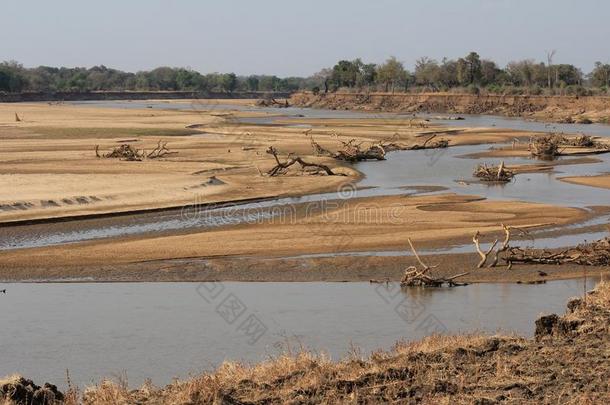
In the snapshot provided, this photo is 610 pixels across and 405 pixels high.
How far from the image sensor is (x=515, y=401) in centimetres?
984

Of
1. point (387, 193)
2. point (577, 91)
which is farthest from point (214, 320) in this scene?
point (577, 91)

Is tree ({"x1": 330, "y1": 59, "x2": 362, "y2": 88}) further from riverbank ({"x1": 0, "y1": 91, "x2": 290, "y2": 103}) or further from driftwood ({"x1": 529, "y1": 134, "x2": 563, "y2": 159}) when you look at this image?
driftwood ({"x1": 529, "y1": 134, "x2": 563, "y2": 159})

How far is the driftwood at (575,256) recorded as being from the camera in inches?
820

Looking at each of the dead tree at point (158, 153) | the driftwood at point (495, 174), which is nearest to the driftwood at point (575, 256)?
the driftwood at point (495, 174)

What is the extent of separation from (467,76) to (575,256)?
13219 cm

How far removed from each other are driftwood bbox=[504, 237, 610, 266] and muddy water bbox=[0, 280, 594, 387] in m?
1.51

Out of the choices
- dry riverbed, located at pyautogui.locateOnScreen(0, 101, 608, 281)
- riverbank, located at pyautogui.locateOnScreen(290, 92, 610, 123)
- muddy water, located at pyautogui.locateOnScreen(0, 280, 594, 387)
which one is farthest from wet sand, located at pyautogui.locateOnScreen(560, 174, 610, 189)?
riverbank, located at pyautogui.locateOnScreen(290, 92, 610, 123)

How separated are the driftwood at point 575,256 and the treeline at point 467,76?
101855 millimetres

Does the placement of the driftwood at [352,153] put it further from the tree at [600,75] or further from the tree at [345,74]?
the tree at [345,74]

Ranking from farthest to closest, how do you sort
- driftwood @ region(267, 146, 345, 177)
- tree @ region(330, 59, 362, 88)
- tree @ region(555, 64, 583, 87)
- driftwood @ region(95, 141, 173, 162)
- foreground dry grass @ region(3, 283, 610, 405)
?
tree @ region(330, 59, 362, 88)
tree @ region(555, 64, 583, 87)
driftwood @ region(95, 141, 173, 162)
driftwood @ region(267, 146, 345, 177)
foreground dry grass @ region(3, 283, 610, 405)

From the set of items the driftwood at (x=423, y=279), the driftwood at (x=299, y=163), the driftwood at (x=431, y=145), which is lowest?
the driftwood at (x=423, y=279)

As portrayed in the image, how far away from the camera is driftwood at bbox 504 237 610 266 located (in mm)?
20828

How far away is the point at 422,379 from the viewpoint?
417 inches

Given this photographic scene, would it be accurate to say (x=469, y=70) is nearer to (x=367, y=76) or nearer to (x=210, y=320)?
(x=367, y=76)
